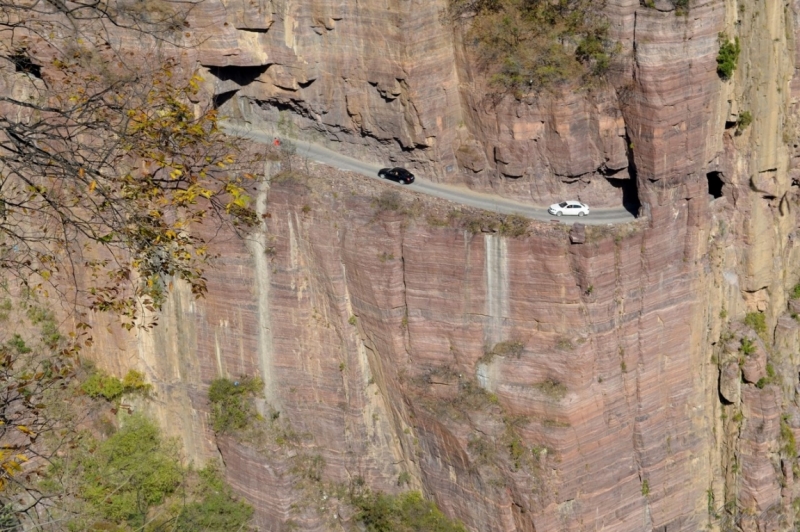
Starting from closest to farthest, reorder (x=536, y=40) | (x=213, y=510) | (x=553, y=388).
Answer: (x=553, y=388), (x=536, y=40), (x=213, y=510)

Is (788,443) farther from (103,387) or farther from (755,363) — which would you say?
(103,387)

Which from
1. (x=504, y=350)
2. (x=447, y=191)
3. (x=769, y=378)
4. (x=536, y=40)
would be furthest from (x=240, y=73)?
(x=769, y=378)

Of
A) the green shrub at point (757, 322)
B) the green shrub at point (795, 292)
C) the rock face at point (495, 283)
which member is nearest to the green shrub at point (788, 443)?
the rock face at point (495, 283)

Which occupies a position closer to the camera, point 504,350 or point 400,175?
point 504,350

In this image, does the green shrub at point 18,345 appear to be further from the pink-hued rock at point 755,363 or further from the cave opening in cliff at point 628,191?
the pink-hued rock at point 755,363

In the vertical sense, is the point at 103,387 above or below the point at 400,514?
above

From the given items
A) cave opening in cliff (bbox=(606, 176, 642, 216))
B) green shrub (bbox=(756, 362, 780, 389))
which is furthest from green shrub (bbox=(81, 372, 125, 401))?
green shrub (bbox=(756, 362, 780, 389))
